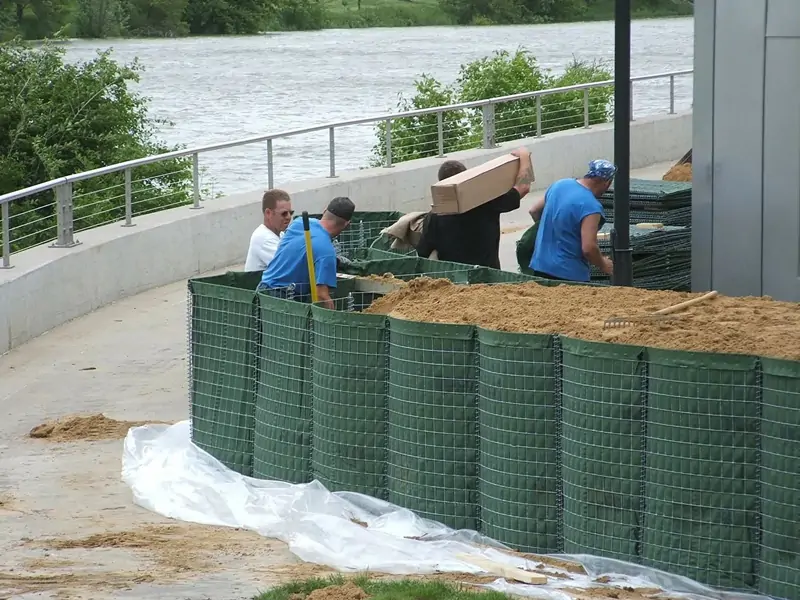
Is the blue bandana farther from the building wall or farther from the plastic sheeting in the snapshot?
the plastic sheeting

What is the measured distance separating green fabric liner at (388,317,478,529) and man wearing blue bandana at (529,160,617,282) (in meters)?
2.80

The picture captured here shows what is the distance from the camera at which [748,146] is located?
462 inches

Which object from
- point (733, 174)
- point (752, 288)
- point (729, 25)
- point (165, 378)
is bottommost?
point (165, 378)

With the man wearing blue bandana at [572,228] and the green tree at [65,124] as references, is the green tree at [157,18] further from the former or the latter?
the man wearing blue bandana at [572,228]

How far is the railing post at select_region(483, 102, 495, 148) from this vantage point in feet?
75.6

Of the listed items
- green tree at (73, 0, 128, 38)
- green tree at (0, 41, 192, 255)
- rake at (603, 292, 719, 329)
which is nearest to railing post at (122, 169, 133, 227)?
green tree at (0, 41, 192, 255)

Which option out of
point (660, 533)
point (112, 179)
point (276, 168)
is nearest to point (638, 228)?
point (660, 533)

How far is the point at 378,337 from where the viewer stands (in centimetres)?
870

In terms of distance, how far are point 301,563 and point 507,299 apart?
2.23 metres

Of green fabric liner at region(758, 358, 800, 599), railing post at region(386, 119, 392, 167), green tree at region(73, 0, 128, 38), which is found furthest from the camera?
green tree at region(73, 0, 128, 38)

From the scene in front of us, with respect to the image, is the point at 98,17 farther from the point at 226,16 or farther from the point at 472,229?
the point at 472,229

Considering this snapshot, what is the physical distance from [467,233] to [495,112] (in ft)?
48.4

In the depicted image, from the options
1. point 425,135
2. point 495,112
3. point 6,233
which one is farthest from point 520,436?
point 495,112

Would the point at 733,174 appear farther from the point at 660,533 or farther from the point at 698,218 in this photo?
the point at 660,533
